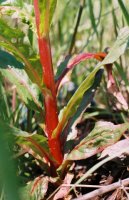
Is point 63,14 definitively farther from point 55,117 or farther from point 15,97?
point 55,117

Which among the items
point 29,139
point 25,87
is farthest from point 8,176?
point 25,87

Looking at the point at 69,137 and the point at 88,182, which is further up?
the point at 69,137

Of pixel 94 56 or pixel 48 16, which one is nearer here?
pixel 48 16

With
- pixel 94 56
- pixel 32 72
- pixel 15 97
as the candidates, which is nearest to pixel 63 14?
pixel 15 97

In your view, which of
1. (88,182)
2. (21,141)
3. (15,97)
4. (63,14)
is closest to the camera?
(21,141)

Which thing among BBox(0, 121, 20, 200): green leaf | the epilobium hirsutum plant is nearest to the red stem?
the epilobium hirsutum plant
